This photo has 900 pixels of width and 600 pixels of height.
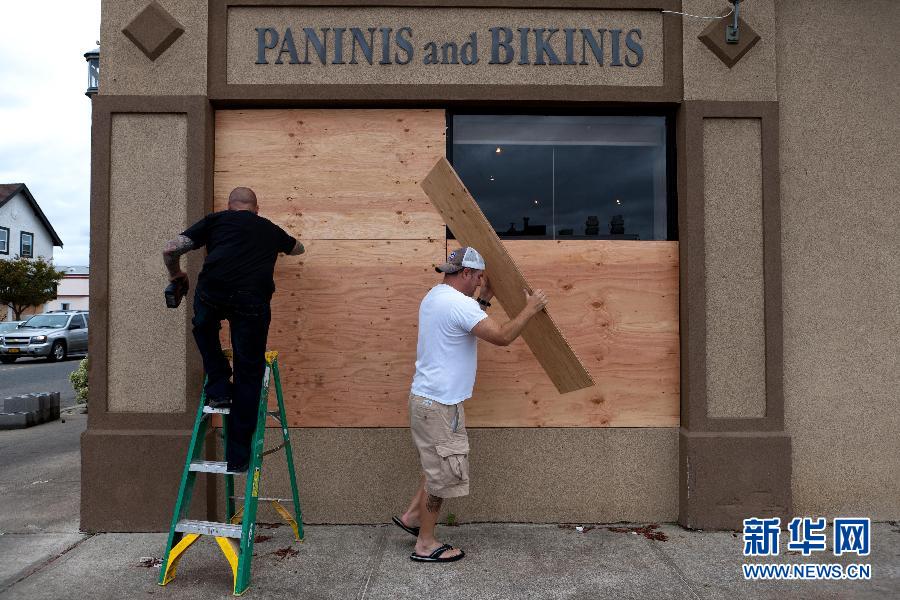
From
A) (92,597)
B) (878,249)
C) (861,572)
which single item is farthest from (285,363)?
(878,249)

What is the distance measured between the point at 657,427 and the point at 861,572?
5.06 ft

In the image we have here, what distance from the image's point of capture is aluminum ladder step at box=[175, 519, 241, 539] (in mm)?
3604

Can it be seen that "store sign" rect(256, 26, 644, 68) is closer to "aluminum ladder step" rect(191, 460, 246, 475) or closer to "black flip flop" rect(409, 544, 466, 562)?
"aluminum ladder step" rect(191, 460, 246, 475)

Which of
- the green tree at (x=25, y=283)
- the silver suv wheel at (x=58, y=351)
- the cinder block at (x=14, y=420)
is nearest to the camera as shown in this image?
the cinder block at (x=14, y=420)

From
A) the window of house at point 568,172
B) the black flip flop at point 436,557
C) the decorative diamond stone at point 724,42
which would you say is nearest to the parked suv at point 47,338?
the window of house at point 568,172

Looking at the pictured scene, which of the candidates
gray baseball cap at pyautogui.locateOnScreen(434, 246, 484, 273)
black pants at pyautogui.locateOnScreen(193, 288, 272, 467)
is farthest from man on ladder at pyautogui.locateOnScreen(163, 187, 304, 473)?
gray baseball cap at pyautogui.locateOnScreen(434, 246, 484, 273)

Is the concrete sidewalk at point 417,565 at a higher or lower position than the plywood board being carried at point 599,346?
lower

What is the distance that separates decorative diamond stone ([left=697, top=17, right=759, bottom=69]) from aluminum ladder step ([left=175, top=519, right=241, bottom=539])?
4927 mm

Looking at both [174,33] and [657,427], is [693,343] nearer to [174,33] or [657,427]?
[657,427]

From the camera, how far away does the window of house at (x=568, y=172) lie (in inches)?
192

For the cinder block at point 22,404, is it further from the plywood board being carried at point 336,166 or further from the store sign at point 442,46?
the store sign at point 442,46

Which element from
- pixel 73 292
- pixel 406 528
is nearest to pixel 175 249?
pixel 406 528

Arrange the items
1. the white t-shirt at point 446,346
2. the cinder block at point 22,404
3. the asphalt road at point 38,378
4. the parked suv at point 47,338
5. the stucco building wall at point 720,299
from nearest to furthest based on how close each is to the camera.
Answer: the white t-shirt at point 446,346 < the stucco building wall at point 720,299 < the cinder block at point 22,404 < the asphalt road at point 38,378 < the parked suv at point 47,338

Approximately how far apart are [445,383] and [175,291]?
74.7 inches
